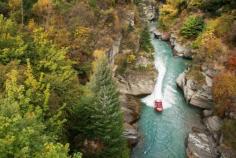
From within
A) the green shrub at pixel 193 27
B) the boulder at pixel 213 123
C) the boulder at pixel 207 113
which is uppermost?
the green shrub at pixel 193 27

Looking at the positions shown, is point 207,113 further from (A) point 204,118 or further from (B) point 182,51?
(B) point 182,51

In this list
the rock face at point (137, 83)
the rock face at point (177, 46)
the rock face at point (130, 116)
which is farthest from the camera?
the rock face at point (177, 46)

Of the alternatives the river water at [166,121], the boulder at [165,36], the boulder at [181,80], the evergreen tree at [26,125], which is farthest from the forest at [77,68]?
the boulder at [165,36]

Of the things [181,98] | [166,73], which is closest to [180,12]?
[166,73]

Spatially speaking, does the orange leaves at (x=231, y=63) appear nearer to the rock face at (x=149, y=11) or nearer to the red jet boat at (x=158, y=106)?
the red jet boat at (x=158, y=106)

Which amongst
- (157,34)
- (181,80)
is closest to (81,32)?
(181,80)

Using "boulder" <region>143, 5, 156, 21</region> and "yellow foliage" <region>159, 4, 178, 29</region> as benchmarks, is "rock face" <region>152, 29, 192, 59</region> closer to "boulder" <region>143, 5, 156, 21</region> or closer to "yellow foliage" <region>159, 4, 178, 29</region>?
"yellow foliage" <region>159, 4, 178, 29</region>

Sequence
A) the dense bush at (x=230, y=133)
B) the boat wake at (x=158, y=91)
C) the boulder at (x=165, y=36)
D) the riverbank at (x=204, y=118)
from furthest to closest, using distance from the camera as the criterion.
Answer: the boulder at (x=165, y=36)
the boat wake at (x=158, y=91)
the riverbank at (x=204, y=118)
the dense bush at (x=230, y=133)
